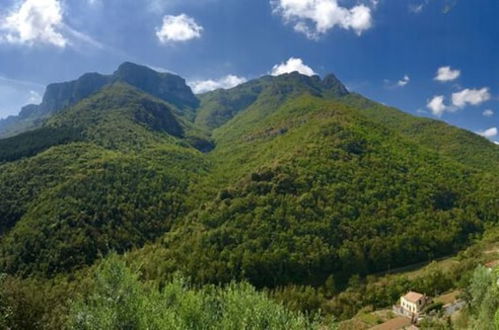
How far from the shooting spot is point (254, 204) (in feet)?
276

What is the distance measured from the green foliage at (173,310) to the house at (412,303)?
48.3m

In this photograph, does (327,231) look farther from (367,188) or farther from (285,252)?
(367,188)

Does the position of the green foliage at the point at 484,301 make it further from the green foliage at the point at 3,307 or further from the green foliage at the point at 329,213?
the green foliage at the point at 329,213

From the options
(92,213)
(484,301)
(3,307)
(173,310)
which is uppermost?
(173,310)

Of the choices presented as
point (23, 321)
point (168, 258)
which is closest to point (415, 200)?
point (168, 258)

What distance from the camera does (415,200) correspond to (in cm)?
9100

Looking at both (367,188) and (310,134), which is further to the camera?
(310,134)

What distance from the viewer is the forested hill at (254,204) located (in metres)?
70.2

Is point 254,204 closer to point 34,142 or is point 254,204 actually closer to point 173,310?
point 173,310

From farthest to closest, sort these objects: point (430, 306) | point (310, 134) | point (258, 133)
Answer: point (258, 133) → point (310, 134) → point (430, 306)

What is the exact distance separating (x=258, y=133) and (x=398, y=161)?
58297 mm

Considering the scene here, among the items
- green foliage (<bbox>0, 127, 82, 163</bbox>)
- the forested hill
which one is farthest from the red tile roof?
green foliage (<bbox>0, 127, 82, 163</bbox>)

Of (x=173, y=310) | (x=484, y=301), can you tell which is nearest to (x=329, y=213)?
(x=484, y=301)

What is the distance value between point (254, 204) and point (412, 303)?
121ft
